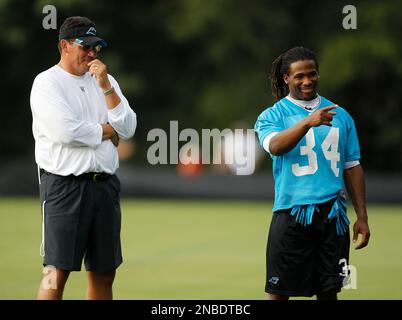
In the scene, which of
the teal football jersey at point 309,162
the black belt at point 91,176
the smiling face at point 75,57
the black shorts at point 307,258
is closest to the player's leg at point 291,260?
the black shorts at point 307,258

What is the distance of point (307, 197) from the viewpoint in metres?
6.26

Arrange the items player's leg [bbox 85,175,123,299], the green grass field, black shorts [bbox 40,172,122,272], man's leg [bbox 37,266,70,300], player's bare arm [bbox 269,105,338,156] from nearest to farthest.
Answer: player's bare arm [bbox 269,105,338,156] → man's leg [bbox 37,266,70,300] → black shorts [bbox 40,172,122,272] → player's leg [bbox 85,175,123,299] → the green grass field

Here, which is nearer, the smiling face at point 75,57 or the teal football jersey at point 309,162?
the teal football jersey at point 309,162

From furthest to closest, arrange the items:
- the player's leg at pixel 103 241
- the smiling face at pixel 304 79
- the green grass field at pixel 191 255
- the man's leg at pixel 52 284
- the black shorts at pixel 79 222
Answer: the green grass field at pixel 191 255 → the player's leg at pixel 103 241 → the black shorts at pixel 79 222 → the man's leg at pixel 52 284 → the smiling face at pixel 304 79

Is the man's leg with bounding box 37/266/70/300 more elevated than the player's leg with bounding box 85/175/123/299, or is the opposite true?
the player's leg with bounding box 85/175/123/299

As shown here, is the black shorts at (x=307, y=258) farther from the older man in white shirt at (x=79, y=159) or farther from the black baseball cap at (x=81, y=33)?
the black baseball cap at (x=81, y=33)

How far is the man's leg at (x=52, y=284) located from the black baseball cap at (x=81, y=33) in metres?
1.61

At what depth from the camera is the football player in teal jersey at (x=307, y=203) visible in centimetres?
624

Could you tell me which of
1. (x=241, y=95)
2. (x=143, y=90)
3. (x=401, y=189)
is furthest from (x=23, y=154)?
(x=401, y=189)

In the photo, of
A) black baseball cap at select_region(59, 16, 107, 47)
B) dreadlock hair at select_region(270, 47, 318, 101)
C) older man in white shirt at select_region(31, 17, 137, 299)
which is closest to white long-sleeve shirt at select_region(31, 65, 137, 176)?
older man in white shirt at select_region(31, 17, 137, 299)

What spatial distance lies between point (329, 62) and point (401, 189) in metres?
8.35

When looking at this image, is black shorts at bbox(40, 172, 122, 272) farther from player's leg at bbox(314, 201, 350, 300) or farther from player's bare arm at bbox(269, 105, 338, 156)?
player's leg at bbox(314, 201, 350, 300)

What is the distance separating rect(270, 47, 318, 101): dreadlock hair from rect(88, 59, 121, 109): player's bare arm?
1115 millimetres

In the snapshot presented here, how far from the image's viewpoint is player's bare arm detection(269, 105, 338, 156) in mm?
5891
